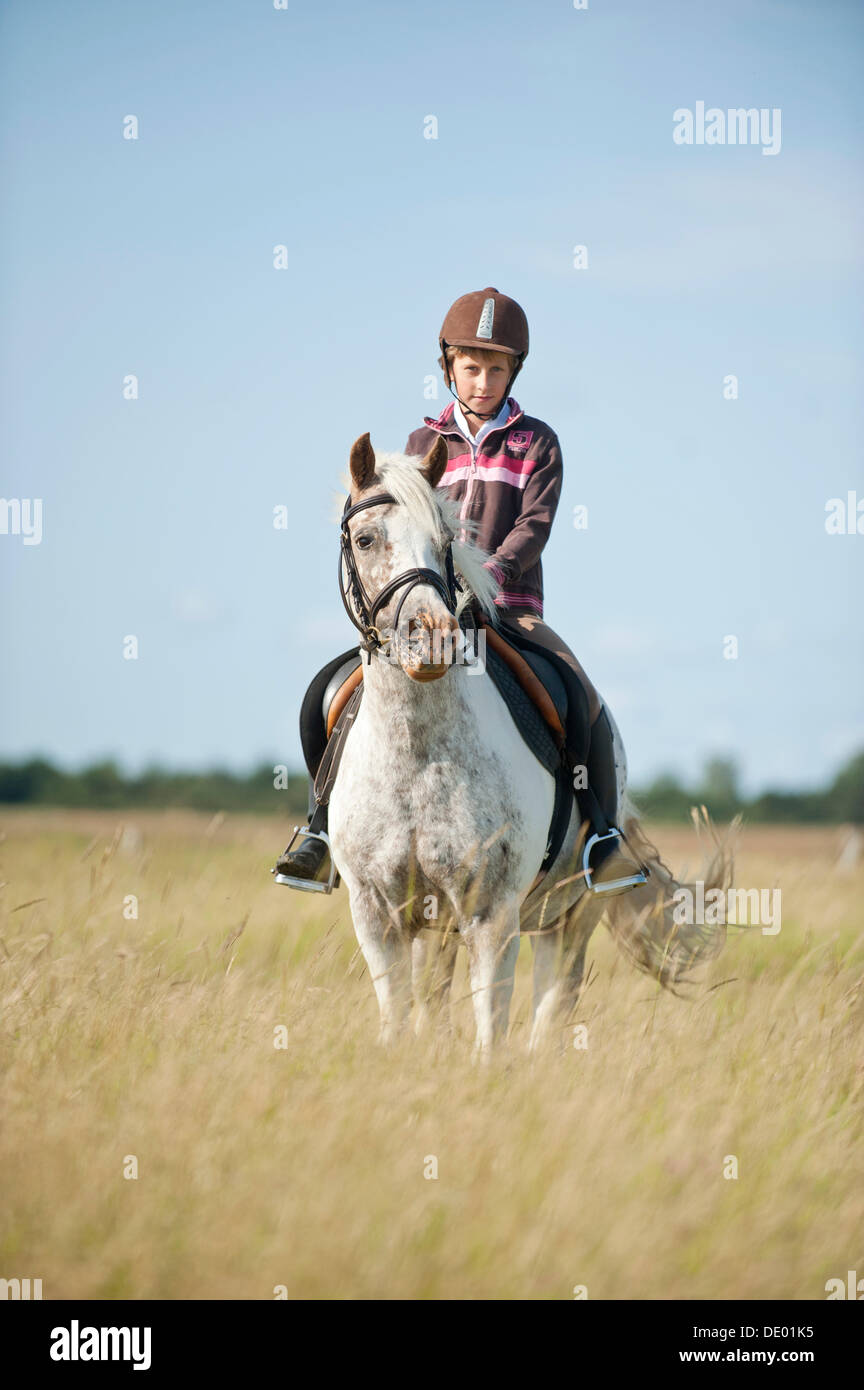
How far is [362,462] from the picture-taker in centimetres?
487

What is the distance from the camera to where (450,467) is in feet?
19.6

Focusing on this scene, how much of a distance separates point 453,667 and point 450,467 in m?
1.50

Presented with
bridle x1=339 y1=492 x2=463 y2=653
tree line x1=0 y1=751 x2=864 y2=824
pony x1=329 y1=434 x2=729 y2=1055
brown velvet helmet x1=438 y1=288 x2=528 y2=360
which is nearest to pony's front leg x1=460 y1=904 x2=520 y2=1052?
pony x1=329 y1=434 x2=729 y2=1055

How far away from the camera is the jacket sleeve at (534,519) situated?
560 centimetres

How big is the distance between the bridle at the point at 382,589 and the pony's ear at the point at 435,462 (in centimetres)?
26

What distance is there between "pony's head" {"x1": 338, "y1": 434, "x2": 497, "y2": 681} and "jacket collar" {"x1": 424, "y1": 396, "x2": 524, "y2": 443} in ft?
3.06

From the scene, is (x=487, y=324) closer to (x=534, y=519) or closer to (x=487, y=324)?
(x=487, y=324)

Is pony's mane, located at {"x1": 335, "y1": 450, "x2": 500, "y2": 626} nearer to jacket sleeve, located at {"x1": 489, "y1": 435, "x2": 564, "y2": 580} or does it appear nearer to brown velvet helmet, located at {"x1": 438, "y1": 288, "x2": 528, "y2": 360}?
jacket sleeve, located at {"x1": 489, "y1": 435, "x2": 564, "y2": 580}

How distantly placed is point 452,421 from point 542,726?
1.67 m

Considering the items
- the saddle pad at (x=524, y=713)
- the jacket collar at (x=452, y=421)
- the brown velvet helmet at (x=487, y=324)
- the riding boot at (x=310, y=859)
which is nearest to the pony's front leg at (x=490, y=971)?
the saddle pad at (x=524, y=713)

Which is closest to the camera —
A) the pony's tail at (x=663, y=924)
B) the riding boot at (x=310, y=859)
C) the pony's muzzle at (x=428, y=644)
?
the pony's muzzle at (x=428, y=644)

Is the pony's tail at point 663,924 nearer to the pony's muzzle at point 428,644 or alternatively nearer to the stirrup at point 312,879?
the stirrup at point 312,879

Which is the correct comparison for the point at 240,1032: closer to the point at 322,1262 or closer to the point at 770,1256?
the point at 322,1262
